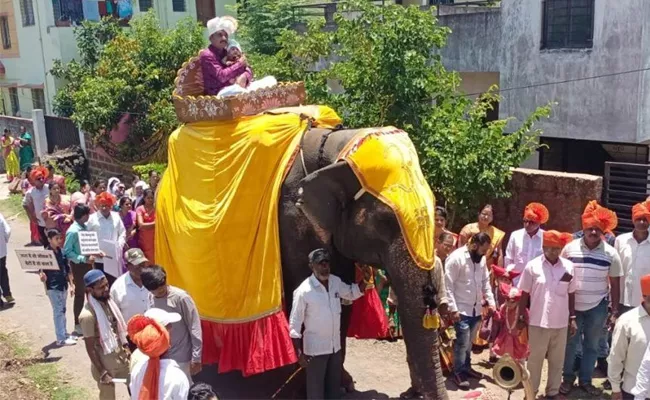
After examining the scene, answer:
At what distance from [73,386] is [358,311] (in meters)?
2.77

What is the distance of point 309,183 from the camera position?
17.7 feet

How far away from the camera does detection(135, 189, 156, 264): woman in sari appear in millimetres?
8148

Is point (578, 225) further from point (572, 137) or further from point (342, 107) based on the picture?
point (572, 137)

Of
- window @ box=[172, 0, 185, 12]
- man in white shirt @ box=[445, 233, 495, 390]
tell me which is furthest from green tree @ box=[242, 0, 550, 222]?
window @ box=[172, 0, 185, 12]

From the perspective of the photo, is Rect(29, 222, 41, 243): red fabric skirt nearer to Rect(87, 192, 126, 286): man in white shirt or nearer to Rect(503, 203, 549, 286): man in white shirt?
Rect(87, 192, 126, 286): man in white shirt

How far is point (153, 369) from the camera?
397 cm

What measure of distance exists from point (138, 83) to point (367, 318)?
34.3ft

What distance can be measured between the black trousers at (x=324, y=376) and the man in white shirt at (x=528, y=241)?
1934mm

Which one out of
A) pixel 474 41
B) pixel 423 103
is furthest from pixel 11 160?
pixel 423 103

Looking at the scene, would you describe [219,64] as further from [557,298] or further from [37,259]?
[557,298]

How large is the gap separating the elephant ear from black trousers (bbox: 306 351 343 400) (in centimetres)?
97

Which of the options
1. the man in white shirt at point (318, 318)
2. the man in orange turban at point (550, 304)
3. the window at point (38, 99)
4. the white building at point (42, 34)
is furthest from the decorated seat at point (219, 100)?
the window at point (38, 99)

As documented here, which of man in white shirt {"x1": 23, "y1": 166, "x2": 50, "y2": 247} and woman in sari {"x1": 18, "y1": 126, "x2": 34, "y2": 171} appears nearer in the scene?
man in white shirt {"x1": 23, "y1": 166, "x2": 50, "y2": 247}

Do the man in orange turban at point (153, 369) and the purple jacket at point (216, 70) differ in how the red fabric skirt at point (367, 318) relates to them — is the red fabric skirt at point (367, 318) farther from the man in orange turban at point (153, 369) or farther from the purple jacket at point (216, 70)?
the man in orange turban at point (153, 369)
